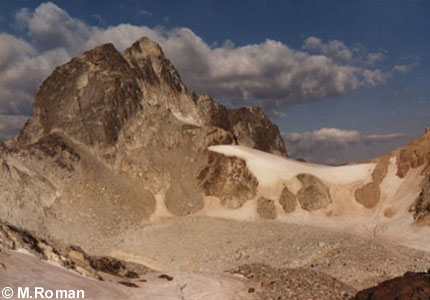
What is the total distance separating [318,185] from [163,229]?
16267 mm

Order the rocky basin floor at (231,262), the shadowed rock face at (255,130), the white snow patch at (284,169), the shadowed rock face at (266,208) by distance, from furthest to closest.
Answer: the shadowed rock face at (255,130) → the white snow patch at (284,169) → the shadowed rock face at (266,208) → the rocky basin floor at (231,262)

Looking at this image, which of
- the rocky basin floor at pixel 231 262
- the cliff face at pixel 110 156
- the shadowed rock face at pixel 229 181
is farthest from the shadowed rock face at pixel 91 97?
the rocky basin floor at pixel 231 262

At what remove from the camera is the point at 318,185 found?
42.3 metres

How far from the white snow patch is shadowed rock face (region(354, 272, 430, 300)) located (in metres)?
30.3

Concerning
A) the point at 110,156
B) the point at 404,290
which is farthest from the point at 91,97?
the point at 404,290

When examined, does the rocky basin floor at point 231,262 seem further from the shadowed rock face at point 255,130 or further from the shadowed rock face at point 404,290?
the shadowed rock face at point 255,130

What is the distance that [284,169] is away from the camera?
44562 millimetres

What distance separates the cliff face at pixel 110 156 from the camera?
37.0 metres

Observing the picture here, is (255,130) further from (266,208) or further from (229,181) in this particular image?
(266,208)

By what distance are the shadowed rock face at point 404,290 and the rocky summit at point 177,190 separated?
6244 mm

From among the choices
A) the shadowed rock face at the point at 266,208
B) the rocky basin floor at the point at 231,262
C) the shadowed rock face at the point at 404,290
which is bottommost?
the rocky basin floor at the point at 231,262

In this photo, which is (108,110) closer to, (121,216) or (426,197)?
(121,216)

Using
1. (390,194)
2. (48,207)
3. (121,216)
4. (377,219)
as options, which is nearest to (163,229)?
(121,216)

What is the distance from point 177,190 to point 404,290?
32.5m
